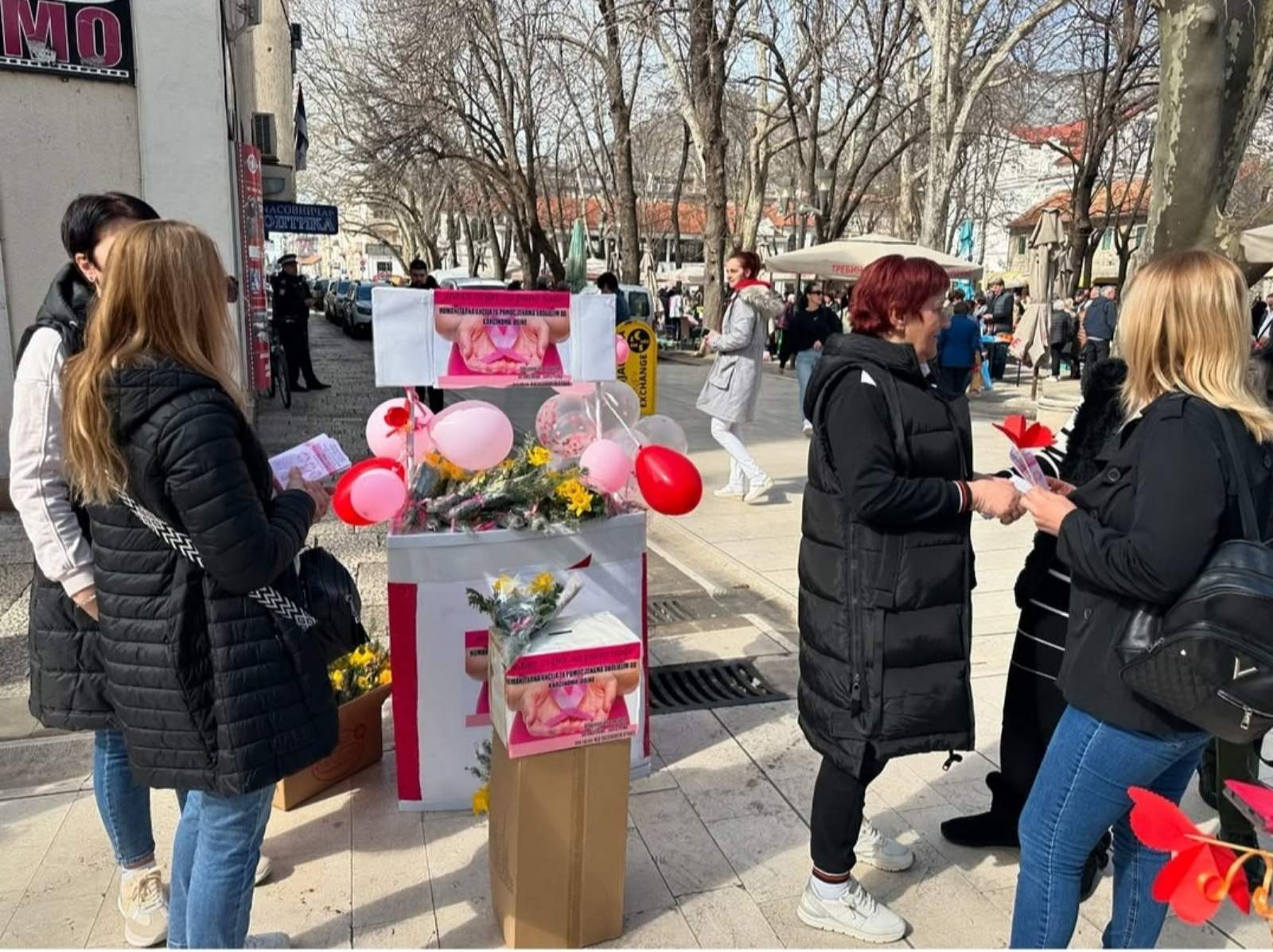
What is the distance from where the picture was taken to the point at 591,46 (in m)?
18.8

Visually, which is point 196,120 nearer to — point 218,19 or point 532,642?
point 218,19

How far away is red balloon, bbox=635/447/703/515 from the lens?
10.2ft

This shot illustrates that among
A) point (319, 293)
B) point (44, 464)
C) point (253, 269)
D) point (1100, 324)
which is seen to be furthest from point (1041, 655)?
point (319, 293)

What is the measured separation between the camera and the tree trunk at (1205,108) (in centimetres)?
561

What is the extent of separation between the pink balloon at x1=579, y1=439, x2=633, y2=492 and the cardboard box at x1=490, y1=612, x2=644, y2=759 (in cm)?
80

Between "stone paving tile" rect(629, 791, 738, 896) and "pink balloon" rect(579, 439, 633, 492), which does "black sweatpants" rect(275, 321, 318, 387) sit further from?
"stone paving tile" rect(629, 791, 738, 896)

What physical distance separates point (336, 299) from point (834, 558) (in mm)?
34841

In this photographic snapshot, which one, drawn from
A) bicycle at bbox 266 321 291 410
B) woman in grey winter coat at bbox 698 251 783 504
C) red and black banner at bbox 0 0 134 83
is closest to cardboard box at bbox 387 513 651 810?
woman in grey winter coat at bbox 698 251 783 504

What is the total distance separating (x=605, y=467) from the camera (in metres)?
3.13

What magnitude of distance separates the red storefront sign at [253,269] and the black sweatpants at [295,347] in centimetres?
193

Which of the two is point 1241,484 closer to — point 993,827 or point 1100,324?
point 993,827

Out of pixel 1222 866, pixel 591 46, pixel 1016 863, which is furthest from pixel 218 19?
pixel 591 46

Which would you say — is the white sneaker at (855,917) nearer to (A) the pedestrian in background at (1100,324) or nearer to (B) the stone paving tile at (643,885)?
(B) the stone paving tile at (643,885)

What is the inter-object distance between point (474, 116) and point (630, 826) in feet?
84.0
